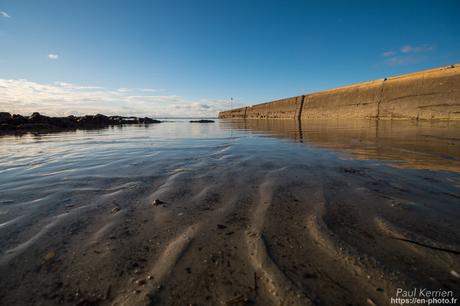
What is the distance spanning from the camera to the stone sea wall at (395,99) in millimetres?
13625

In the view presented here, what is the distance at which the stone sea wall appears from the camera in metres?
13.6

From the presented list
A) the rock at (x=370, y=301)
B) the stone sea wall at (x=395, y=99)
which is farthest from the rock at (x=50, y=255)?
the stone sea wall at (x=395, y=99)

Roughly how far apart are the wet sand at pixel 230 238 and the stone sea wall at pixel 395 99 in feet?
50.2

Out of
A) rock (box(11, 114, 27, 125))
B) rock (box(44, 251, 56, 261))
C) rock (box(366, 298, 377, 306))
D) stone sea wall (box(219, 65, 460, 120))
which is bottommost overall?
rock (box(366, 298, 377, 306))

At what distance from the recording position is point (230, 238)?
1.64 metres

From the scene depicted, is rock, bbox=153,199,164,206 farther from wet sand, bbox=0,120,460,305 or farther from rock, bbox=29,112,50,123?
rock, bbox=29,112,50,123

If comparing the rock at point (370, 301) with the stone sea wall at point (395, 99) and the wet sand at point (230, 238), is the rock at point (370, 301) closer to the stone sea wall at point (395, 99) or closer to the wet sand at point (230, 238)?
the wet sand at point (230, 238)

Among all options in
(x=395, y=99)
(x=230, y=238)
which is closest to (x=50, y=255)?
(x=230, y=238)

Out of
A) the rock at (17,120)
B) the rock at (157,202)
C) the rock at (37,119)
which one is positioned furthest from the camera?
the rock at (37,119)

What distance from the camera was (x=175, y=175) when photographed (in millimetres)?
3426

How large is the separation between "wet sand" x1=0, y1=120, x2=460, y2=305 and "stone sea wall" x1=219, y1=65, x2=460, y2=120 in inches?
602

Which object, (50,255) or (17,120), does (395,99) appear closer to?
(50,255)

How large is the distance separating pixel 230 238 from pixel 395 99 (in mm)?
20690

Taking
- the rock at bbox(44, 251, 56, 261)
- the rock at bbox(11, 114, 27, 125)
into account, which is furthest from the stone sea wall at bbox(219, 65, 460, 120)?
the rock at bbox(11, 114, 27, 125)
